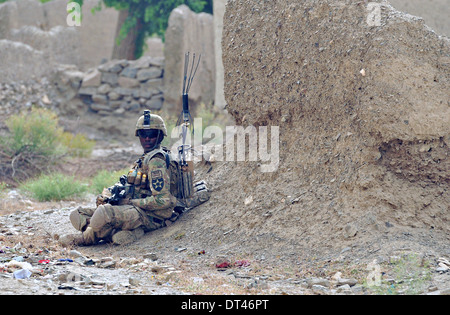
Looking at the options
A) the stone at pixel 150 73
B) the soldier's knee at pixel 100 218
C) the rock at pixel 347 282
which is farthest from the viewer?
the stone at pixel 150 73

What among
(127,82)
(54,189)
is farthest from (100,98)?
(54,189)

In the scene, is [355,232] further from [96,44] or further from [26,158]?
[96,44]

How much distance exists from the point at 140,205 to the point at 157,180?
32 centimetres

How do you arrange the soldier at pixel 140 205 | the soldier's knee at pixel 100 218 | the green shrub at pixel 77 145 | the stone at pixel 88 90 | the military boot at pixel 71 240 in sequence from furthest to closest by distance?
1. the stone at pixel 88 90
2. the green shrub at pixel 77 145
3. the military boot at pixel 71 240
4. the soldier at pixel 140 205
5. the soldier's knee at pixel 100 218

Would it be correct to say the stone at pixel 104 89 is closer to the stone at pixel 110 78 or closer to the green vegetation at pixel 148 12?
the stone at pixel 110 78

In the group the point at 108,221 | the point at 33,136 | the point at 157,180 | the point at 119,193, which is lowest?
the point at 108,221

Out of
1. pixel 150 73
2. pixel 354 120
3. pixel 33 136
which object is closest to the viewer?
pixel 354 120

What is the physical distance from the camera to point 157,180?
6113 mm

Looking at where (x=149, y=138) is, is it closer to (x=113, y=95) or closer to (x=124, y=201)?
(x=124, y=201)

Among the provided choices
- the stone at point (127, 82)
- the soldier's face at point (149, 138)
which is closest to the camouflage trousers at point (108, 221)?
the soldier's face at point (149, 138)

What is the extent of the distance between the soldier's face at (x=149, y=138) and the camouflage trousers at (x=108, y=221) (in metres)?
0.64

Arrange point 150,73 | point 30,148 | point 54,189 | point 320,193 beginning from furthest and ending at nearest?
point 150,73 < point 30,148 < point 54,189 < point 320,193

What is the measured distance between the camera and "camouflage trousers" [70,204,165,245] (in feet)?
19.8

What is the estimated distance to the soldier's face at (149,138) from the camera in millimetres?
6312
